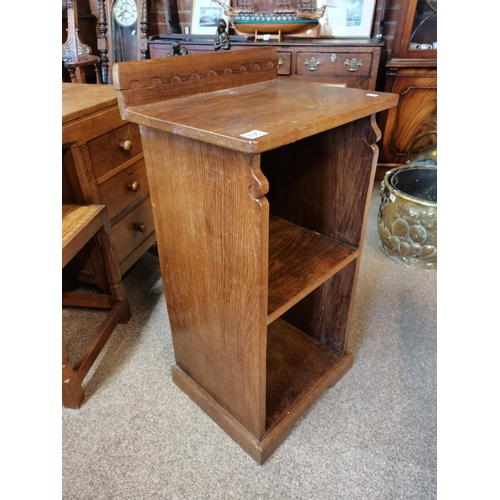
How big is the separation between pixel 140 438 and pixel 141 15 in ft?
6.62

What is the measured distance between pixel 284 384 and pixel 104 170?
86cm

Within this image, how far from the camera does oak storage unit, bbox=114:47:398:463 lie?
692 mm

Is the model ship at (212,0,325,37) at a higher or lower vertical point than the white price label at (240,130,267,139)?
higher

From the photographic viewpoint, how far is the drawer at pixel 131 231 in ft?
4.55

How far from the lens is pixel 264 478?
0.96 metres

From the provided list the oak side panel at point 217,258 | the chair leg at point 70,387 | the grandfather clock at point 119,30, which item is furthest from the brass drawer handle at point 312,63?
the chair leg at point 70,387

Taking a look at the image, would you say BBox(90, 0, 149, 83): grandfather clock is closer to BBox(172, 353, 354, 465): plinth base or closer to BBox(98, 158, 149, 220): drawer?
BBox(98, 158, 149, 220): drawer

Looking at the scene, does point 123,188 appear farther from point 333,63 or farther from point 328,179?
point 333,63

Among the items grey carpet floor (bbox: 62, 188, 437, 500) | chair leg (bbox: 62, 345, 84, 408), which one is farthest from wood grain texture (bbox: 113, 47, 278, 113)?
grey carpet floor (bbox: 62, 188, 437, 500)

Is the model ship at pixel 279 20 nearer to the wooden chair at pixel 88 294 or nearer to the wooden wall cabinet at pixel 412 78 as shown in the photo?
the wooden wall cabinet at pixel 412 78

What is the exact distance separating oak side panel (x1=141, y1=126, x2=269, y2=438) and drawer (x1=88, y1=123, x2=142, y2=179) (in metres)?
0.42

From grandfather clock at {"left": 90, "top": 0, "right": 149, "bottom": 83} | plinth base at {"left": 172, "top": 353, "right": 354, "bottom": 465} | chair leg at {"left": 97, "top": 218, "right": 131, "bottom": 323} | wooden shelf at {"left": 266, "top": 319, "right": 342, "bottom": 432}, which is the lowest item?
plinth base at {"left": 172, "top": 353, "right": 354, "bottom": 465}

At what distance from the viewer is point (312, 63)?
1987 mm

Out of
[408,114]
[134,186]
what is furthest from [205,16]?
[134,186]
